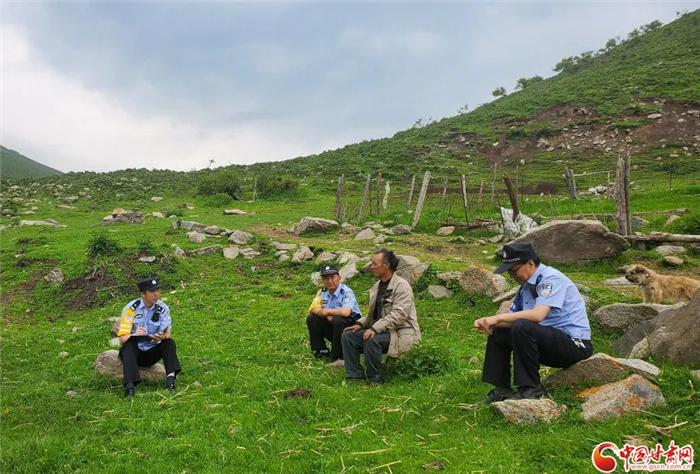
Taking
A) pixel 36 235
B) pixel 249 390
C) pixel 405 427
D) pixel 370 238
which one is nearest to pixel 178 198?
pixel 36 235

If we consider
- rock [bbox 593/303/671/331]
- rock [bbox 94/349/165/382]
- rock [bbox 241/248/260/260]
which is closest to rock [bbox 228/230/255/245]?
rock [bbox 241/248/260/260]

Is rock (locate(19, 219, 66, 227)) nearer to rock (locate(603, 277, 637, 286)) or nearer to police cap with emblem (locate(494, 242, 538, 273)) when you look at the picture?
rock (locate(603, 277, 637, 286))

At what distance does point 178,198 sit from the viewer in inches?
1292

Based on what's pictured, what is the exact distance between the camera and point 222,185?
31.8 m

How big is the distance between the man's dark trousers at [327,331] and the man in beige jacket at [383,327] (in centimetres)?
60

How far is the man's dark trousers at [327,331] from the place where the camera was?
7238 mm

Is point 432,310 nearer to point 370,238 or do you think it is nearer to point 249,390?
point 249,390

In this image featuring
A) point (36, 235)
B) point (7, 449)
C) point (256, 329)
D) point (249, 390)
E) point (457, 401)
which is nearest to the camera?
point (7, 449)

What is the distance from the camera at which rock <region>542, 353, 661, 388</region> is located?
4.54 m

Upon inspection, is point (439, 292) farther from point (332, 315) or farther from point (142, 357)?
point (142, 357)

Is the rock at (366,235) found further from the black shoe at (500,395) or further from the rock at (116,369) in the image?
the black shoe at (500,395)

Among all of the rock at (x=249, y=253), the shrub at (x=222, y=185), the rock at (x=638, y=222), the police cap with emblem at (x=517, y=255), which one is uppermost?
the shrub at (x=222, y=185)

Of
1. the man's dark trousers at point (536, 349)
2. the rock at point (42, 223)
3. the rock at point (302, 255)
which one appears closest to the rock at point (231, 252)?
the rock at point (302, 255)

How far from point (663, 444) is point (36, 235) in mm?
21100
